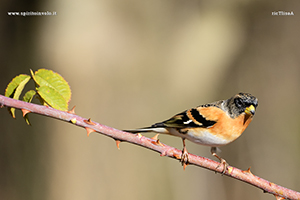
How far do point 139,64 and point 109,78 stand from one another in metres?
0.71

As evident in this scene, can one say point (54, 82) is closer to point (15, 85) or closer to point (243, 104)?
point (15, 85)

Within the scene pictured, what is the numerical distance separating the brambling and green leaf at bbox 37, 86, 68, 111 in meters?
0.89

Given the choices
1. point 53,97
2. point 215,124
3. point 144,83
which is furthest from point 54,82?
point 144,83

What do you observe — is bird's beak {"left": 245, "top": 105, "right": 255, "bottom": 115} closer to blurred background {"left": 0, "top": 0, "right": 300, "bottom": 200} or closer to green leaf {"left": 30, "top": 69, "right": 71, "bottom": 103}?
green leaf {"left": 30, "top": 69, "right": 71, "bottom": 103}

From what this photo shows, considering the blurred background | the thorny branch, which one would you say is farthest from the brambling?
the blurred background

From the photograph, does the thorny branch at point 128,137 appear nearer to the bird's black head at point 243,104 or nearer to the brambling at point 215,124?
the brambling at point 215,124

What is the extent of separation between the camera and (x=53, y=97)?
1.61 metres

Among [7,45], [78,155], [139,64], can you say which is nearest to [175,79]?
[139,64]

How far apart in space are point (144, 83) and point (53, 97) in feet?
11.8

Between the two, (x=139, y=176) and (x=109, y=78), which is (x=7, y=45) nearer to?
(x=109, y=78)

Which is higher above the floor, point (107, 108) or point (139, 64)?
point (139, 64)

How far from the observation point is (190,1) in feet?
20.7

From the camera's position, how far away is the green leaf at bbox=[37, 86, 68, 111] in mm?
1593

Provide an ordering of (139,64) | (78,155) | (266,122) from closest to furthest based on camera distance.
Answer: (78,155) < (139,64) < (266,122)
